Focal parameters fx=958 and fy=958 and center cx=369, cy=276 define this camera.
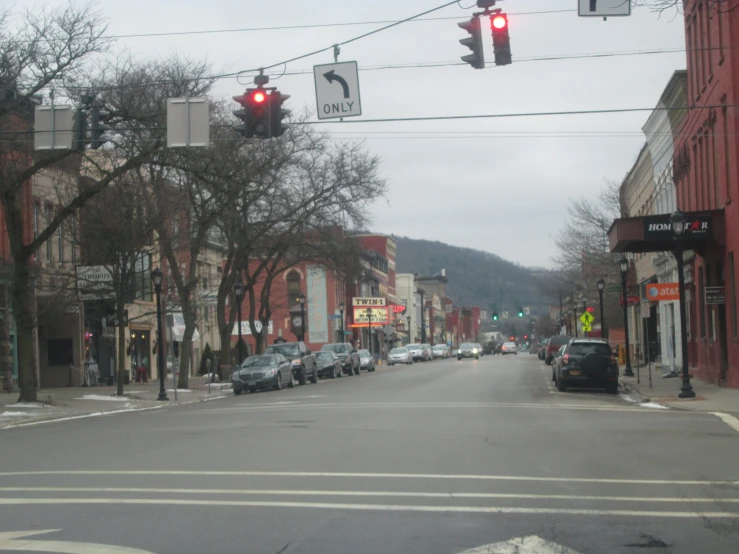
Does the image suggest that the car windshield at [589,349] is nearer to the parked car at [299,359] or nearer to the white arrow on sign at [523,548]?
the parked car at [299,359]

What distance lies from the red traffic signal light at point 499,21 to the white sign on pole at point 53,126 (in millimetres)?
8964

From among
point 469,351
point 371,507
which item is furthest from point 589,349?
point 469,351

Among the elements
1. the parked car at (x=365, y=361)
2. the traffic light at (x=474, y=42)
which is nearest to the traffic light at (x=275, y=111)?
the traffic light at (x=474, y=42)

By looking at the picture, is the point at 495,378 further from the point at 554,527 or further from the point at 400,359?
the point at 400,359

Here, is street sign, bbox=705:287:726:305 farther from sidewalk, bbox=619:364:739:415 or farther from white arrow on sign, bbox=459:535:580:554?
white arrow on sign, bbox=459:535:580:554

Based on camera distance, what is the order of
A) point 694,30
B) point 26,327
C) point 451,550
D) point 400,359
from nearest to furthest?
point 451,550, point 26,327, point 694,30, point 400,359

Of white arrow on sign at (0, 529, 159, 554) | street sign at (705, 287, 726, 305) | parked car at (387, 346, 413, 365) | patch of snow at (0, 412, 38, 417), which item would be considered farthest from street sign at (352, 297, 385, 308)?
white arrow on sign at (0, 529, 159, 554)

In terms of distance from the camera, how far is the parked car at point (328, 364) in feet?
171

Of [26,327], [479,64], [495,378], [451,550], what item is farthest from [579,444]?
[495,378]

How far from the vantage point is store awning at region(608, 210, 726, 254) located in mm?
29875

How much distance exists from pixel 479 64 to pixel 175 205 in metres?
21.5

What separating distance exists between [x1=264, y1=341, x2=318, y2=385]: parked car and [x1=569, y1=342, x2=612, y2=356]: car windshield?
1603 cm

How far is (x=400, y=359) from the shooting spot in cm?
7919

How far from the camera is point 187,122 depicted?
19062mm
